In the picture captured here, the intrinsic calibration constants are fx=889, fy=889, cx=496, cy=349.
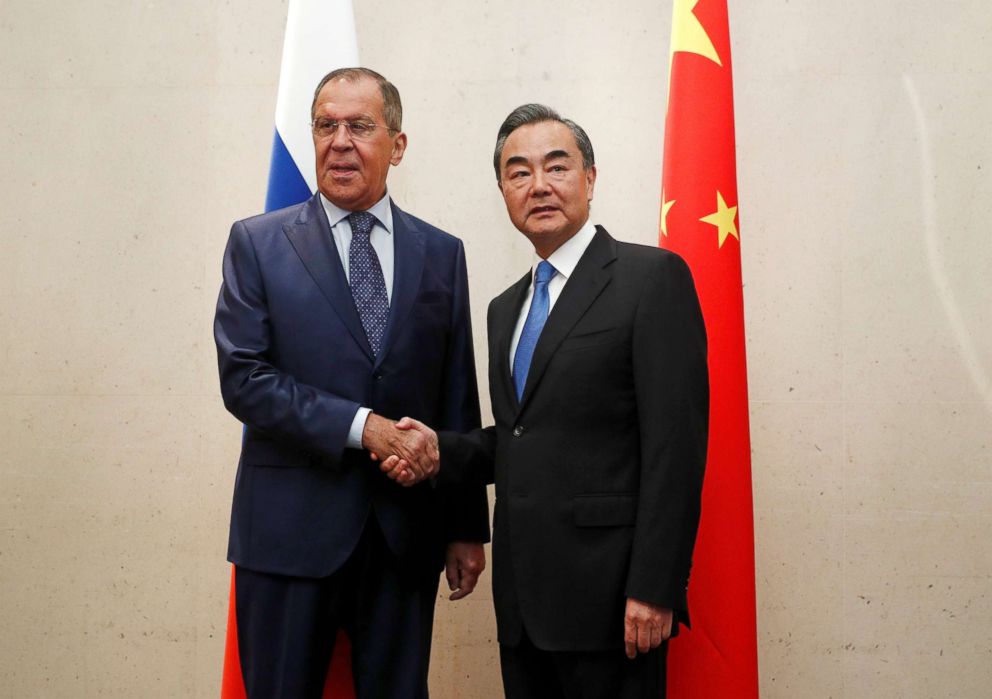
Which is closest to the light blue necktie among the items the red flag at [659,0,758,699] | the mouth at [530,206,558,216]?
the mouth at [530,206,558,216]

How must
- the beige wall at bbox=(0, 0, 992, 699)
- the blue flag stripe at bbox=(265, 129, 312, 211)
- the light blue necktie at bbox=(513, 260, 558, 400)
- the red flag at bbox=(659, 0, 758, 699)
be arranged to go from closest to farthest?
the light blue necktie at bbox=(513, 260, 558, 400) → the red flag at bbox=(659, 0, 758, 699) → the blue flag stripe at bbox=(265, 129, 312, 211) → the beige wall at bbox=(0, 0, 992, 699)

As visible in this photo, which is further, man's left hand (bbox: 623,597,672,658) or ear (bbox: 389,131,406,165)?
ear (bbox: 389,131,406,165)

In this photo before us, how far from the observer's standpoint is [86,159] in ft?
9.99

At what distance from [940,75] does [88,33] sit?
111 inches

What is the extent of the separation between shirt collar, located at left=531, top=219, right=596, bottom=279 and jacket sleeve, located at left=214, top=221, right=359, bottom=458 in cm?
51

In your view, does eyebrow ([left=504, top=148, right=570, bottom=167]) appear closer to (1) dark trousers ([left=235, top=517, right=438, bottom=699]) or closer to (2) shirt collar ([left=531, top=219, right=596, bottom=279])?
(2) shirt collar ([left=531, top=219, right=596, bottom=279])

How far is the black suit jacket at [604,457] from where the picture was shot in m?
1.64

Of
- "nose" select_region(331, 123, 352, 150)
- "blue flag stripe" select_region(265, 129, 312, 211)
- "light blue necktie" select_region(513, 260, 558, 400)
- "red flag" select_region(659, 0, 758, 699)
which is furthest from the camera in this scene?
"blue flag stripe" select_region(265, 129, 312, 211)

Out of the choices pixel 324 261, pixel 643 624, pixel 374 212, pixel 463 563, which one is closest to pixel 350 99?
pixel 374 212

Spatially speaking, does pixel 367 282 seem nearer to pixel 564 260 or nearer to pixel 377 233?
pixel 377 233

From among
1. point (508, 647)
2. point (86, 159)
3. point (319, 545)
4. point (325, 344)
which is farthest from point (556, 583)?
point (86, 159)

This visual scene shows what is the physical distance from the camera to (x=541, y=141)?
75.0 inches

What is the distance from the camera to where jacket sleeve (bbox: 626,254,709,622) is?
63.1 inches

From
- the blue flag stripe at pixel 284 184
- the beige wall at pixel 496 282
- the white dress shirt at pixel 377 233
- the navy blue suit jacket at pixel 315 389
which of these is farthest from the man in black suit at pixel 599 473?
the beige wall at pixel 496 282
